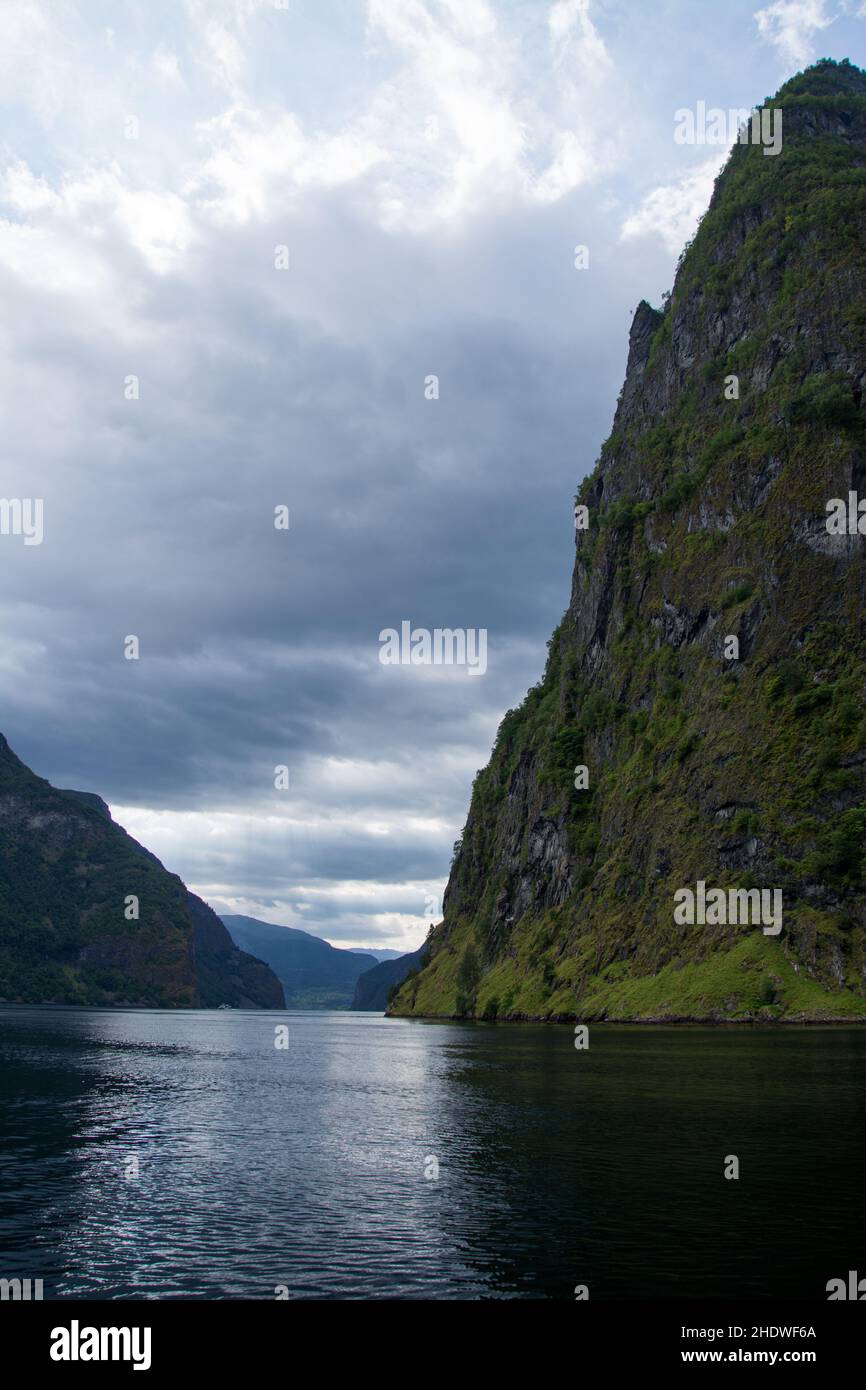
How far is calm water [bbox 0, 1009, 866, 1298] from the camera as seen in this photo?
24422 mm

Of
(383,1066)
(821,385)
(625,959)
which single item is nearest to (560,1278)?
(383,1066)

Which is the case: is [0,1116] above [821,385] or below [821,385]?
below

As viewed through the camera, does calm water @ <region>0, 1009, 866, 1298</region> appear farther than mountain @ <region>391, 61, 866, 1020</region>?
No

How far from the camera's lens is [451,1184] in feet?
118

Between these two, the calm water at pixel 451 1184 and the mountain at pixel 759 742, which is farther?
A: the mountain at pixel 759 742

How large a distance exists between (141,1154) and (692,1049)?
57.3m

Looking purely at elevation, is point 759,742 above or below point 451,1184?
above

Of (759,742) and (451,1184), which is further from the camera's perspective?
(759,742)

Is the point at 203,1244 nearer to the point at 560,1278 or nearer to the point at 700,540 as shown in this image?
the point at 560,1278

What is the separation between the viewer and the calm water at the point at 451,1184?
24422mm

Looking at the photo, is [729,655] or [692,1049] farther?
[729,655]
